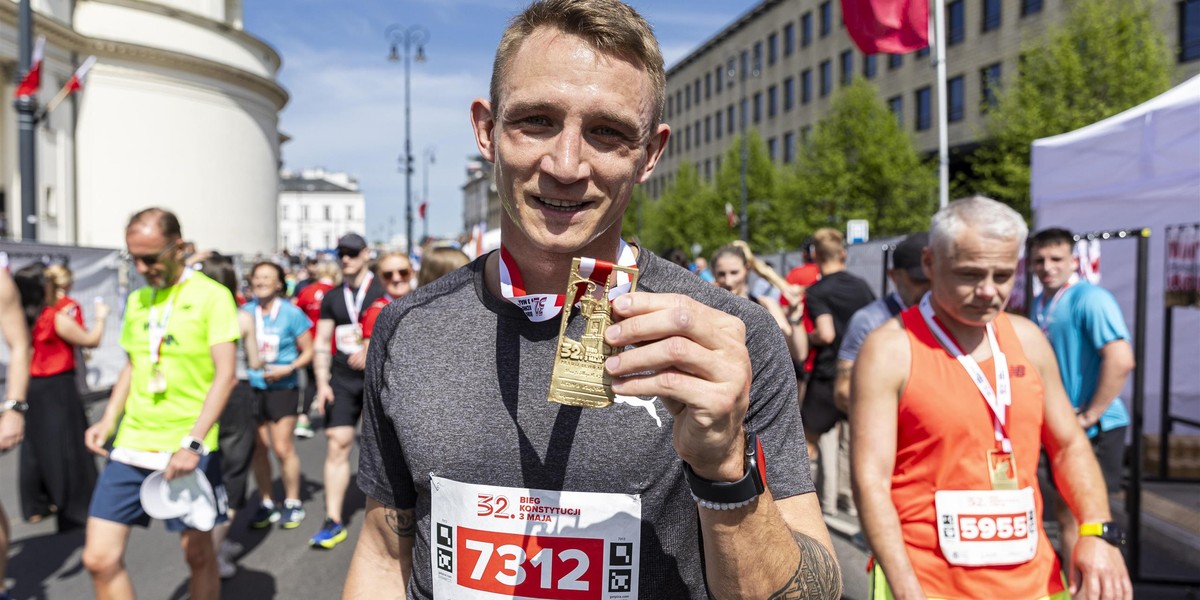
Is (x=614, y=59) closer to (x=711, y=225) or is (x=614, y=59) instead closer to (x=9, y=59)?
(x=9, y=59)

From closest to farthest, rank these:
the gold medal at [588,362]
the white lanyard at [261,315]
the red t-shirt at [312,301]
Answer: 1. the gold medal at [588,362]
2. the white lanyard at [261,315]
3. the red t-shirt at [312,301]

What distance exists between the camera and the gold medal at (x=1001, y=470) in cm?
256

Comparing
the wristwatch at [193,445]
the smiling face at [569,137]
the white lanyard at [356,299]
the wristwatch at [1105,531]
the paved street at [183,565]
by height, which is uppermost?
the smiling face at [569,137]

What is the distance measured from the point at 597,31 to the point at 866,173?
105ft

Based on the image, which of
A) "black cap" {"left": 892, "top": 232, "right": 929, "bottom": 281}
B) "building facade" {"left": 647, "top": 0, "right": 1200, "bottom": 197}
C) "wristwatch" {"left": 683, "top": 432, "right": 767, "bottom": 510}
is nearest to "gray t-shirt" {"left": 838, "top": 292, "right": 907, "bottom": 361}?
"black cap" {"left": 892, "top": 232, "right": 929, "bottom": 281}

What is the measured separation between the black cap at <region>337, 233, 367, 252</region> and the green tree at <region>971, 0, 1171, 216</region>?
68.5ft

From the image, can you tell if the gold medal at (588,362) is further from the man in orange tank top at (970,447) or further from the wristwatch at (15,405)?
the wristwatch at (15,405)

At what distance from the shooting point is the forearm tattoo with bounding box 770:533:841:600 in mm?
1336

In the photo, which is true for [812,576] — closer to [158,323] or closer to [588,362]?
[588,362]

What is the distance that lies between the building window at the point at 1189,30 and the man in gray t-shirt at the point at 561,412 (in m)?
32.7

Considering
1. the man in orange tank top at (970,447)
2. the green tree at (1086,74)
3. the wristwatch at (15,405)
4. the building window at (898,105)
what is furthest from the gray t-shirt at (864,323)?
the building window at (898,105)

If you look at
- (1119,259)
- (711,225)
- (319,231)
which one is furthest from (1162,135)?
(319,231)

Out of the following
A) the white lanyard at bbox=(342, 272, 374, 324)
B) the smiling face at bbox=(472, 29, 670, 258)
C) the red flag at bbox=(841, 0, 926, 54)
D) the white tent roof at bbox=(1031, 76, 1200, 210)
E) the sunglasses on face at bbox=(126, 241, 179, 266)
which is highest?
the red flag at bbox=(841, 0, 926, 54)

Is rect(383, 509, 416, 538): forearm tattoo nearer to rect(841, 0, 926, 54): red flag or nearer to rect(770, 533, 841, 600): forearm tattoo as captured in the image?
rect(770, 533, 841, 600): forearm tattoo
